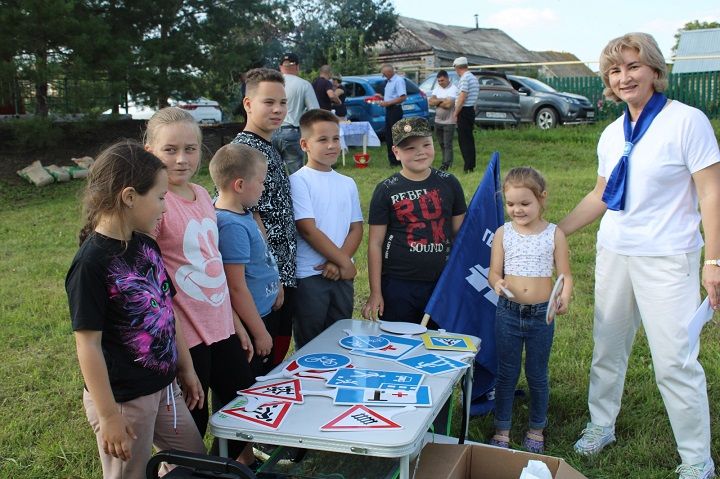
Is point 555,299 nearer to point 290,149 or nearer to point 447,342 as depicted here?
point 447,342

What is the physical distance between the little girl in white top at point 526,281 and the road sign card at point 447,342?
0.32 metres

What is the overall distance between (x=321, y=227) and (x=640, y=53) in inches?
62.0

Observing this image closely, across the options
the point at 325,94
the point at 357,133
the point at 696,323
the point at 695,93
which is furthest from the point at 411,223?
the point at 695,93

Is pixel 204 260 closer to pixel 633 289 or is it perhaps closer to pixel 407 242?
pixel 407 242

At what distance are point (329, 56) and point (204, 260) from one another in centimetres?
2283

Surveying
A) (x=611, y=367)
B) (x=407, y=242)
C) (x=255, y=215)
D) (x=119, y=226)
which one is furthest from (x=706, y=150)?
(x=119, y=226)

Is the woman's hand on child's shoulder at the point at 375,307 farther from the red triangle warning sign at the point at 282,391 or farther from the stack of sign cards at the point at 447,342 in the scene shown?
the red triangle warning sign at the point at 282,391

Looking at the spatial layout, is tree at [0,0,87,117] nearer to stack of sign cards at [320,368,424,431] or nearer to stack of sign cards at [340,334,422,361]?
stack of sign cards at [340,334,422,361]

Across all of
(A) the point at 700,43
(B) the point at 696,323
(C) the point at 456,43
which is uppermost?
(C) the point at 456,43

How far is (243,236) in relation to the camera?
110 inches

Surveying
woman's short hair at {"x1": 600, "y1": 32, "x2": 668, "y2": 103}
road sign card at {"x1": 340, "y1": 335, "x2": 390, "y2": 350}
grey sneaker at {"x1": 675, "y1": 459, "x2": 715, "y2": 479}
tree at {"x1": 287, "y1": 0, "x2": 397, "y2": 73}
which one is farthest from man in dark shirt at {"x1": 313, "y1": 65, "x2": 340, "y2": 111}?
tree at {"x1": 287, "y1": 0, "x2": 397, "y2": 73}

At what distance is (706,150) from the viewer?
273 cm

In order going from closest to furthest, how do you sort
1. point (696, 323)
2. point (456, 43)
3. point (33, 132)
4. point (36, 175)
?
point (696, 323), point (36, 175), point (33, 132), point (456, 43)

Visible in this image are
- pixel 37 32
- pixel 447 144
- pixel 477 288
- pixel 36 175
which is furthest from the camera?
pixel 36 175
